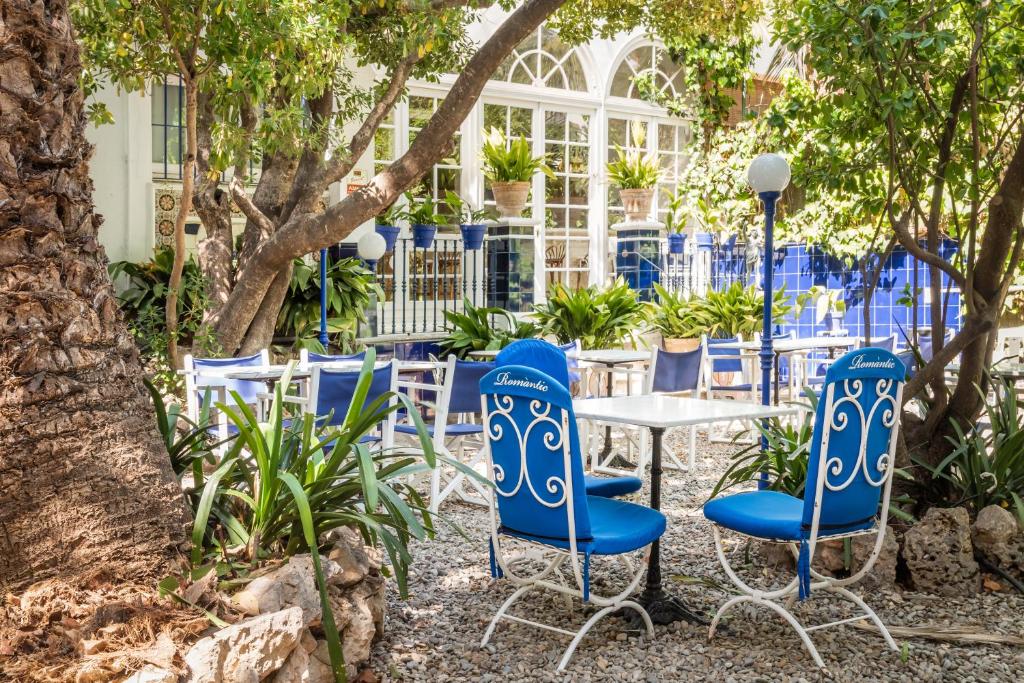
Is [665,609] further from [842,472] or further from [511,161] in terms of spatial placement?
[511,161]

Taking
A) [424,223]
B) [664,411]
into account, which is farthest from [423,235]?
[664,411]

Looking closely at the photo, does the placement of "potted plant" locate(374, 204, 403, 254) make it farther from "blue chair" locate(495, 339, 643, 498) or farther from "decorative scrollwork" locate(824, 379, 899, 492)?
"decorative scrollwork" locate(824, 379, 899, 492)

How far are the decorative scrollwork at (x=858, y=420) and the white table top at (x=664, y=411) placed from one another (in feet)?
1.59

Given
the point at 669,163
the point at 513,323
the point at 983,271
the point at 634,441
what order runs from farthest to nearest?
the point at 669,163 → the point at 513,323 → the point at 634,441 → the point at 983,271

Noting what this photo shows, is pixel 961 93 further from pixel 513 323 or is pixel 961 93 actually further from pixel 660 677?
pixel 513 323

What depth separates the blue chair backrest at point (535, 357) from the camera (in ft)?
12.9

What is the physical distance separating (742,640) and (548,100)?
9.38 metres

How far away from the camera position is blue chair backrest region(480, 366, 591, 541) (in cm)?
306

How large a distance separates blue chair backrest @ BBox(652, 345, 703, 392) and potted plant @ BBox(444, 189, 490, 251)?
3.56m

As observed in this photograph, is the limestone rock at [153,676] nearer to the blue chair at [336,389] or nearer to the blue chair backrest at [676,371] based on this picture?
the blue chair at [336,389]

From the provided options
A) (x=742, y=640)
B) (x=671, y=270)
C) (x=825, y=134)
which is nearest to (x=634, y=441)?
(x=825, y=134)

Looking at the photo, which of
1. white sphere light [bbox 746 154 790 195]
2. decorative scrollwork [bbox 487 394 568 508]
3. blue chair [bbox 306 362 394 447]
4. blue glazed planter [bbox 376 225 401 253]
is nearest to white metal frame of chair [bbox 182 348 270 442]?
blue chair [bbox 306 362 394 447]

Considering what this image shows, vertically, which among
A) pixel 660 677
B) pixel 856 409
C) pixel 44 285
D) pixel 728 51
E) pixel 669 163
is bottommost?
pixel 660 677

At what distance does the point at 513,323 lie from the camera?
364 inches
